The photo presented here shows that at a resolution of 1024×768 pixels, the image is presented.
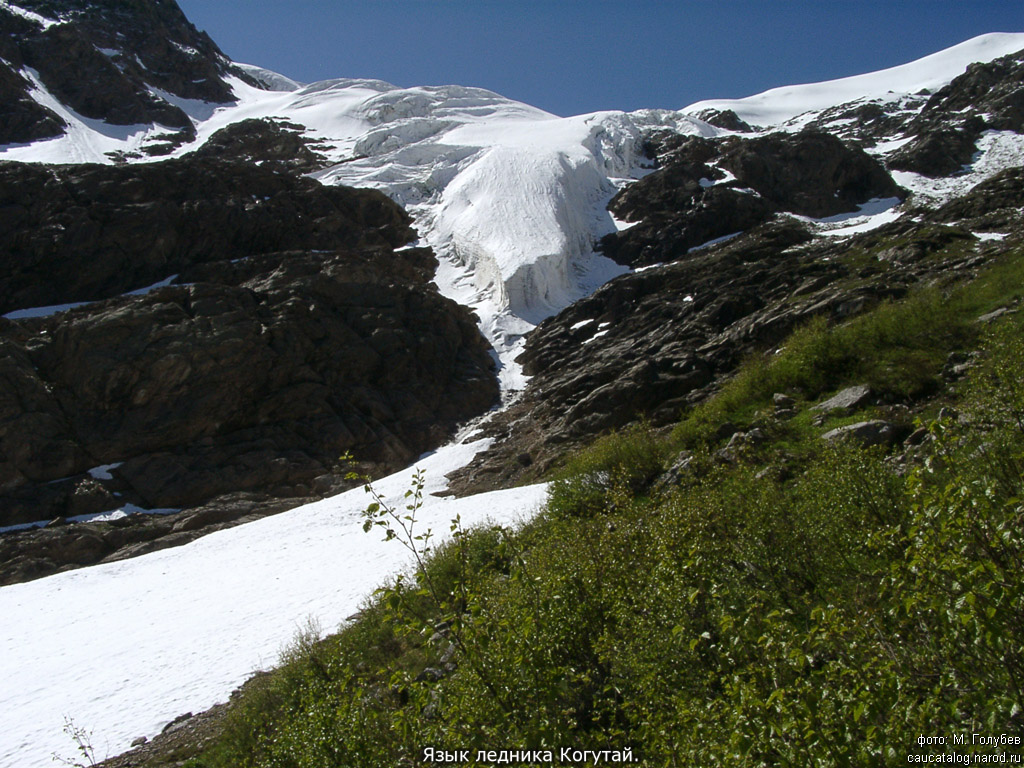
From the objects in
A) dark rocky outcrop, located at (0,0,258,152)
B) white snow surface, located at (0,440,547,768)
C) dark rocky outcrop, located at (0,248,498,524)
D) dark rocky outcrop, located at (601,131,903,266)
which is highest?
dark rocky outcrop, located at (0,0,258,152)

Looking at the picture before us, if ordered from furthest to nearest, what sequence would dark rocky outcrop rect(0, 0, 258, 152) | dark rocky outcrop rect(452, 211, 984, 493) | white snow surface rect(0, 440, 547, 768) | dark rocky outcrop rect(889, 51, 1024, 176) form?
dark rocky outcrop rect(0, 0, 258, 152)
dark rocky outcrop rect(889, 51, 1024, 176)
dark rocky outcrop rect(452, 211, 984, 493)
white snow surface rect(0, 440, 547, 768)

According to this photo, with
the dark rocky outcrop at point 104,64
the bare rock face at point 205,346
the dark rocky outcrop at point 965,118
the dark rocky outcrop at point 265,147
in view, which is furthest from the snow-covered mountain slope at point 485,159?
the dark rocky outcrop at point 965,118

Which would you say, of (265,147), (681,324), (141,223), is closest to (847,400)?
(681,324)

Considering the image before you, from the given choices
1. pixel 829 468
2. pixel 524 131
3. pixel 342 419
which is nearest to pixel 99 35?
pixel 524 131

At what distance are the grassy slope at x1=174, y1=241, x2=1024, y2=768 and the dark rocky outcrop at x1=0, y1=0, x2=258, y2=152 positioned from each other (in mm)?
90701

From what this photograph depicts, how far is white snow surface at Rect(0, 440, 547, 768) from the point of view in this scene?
11297mm

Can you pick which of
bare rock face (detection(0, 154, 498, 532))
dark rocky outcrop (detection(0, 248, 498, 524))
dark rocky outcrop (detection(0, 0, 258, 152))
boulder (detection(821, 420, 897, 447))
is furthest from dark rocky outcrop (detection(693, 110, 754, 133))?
boulder (detection(821, 420, 897, 447))

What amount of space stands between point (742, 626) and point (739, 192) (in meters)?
60.1

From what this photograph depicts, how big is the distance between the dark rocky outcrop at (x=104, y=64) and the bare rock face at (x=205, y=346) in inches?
1527

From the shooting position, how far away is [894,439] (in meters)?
9.47

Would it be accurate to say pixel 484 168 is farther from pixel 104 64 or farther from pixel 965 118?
pixel 104 64

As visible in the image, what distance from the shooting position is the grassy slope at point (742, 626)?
291 centimetres

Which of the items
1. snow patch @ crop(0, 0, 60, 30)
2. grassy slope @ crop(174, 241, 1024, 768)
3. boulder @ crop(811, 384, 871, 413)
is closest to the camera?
grassy slope @ crop(174, 241, 1024, 768)

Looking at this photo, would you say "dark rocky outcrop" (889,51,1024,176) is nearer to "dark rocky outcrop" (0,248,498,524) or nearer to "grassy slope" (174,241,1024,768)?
"dark rocky outcrop" (0,248,498,524)
